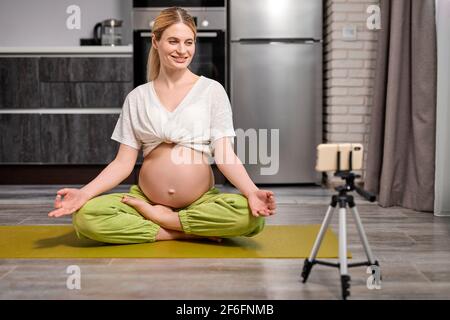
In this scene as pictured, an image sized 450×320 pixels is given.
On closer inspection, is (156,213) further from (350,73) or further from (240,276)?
(350,73)

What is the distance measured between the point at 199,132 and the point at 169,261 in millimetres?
532

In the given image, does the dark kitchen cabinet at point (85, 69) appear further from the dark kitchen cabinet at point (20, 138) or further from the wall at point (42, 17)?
the wall at point (42, 17)

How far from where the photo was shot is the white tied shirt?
2.33 metres

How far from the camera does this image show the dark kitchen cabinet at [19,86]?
4.28m

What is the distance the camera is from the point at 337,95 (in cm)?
418

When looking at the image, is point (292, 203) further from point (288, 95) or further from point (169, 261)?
point (169, 261)

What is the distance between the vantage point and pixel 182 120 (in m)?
2.33

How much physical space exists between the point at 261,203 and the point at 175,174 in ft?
1.23

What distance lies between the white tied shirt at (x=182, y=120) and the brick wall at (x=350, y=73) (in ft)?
6.39

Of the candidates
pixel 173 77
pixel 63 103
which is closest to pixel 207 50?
pixel 63 103

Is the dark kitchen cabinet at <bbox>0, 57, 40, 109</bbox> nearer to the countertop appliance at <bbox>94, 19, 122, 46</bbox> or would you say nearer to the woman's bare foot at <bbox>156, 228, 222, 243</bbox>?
the countertop appliance at <bbox>94, 19, 122, 46</bbox>

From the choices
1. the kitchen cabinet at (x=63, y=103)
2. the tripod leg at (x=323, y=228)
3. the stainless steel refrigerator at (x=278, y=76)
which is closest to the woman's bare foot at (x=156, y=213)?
the tripod leg at (x=323, y=228)

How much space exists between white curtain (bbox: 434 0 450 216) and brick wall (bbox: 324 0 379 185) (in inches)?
41.4
